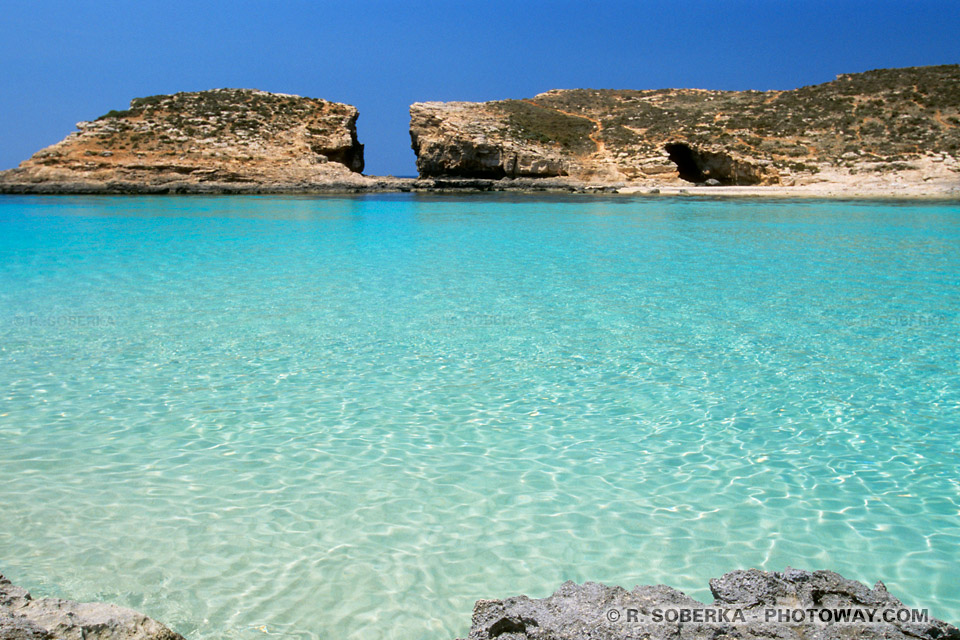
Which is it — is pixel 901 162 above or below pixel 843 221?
above

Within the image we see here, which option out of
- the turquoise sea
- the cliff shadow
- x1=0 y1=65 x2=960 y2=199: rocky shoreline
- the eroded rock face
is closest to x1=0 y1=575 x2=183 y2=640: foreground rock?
the turquoise sea

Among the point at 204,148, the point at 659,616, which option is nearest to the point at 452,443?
the point at 659,616

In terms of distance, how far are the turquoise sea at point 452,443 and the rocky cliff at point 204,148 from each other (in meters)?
34.3

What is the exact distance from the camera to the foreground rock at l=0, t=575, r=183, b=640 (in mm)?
1722

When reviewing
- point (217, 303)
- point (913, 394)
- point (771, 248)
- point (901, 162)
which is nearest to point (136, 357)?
point (217, 303)

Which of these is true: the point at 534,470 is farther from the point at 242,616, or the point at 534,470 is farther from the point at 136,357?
the point at 136,357

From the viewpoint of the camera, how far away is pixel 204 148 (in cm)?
4256

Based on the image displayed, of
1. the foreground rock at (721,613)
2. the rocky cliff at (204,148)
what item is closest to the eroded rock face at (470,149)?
the rocky cliff at (204,148)

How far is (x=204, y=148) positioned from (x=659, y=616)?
152ft

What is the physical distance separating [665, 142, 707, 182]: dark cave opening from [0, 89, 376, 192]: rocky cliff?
73.3ft

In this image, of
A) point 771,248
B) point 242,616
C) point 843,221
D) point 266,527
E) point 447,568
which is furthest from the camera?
point 843,221

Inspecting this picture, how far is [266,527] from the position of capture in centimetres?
297

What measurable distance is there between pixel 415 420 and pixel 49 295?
21.7 ft

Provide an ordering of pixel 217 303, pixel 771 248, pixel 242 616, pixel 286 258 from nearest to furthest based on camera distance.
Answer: pixel 242 616
pixel 217 303
pixel 286 258
pixel 771 248
